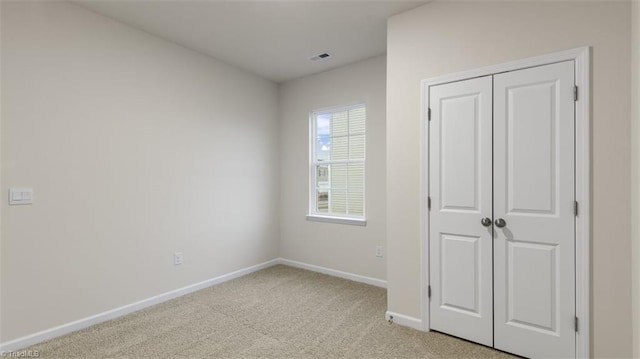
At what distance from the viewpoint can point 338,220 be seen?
3.98m

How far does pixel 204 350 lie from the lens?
2.25 metres

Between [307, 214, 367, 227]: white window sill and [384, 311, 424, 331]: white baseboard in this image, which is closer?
[384, 311, 424, 331]: white baseboard

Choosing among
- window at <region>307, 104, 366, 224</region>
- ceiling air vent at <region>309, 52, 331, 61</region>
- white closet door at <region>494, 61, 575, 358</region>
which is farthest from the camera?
window at <region>307, 104, 366, 224</region>

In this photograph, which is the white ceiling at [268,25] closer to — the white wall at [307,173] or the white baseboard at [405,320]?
the white wall at [307,173]

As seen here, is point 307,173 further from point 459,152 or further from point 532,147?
point 532,147

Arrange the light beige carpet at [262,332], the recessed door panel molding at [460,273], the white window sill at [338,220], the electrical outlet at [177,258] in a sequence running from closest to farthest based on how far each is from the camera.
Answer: the light beige carpet at [262,332] < the recessed door panel molding at [460,273] < the electrical outlet at [177,258] < the white window sill at [338,220]

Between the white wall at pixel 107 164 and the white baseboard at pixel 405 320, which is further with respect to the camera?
the white baseboard at pixel 405 320

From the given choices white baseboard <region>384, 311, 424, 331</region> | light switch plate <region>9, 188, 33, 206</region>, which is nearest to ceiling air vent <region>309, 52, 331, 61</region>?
white baseboard <region>384, 311, 424, 331</region>

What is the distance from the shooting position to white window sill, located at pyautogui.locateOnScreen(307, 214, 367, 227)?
378cm

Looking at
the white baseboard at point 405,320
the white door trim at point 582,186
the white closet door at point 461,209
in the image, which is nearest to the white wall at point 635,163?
the white door trim at point 582,186

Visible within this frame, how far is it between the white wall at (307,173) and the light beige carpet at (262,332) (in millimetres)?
630

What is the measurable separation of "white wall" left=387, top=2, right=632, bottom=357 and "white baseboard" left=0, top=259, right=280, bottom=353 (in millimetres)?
2138

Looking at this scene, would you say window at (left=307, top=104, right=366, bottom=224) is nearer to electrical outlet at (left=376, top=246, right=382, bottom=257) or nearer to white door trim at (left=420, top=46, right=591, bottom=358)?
electrical outlet at (left=376, top=246, right=382, bottom=257)

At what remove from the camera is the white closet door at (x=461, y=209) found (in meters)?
2.27
